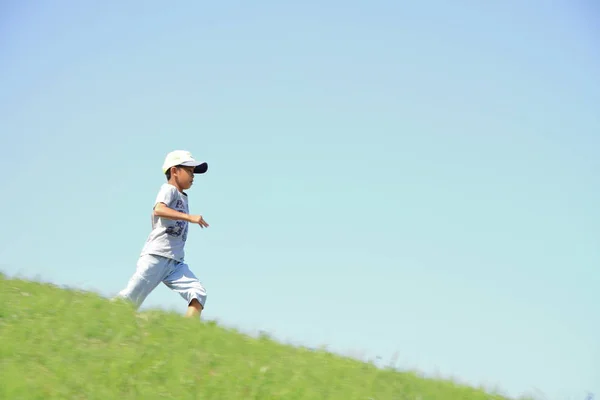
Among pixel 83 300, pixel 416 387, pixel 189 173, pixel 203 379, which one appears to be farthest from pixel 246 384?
Result: pixel 189 173

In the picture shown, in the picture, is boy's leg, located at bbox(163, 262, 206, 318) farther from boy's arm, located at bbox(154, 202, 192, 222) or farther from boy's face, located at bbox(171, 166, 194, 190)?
boy's face, located at bbox(171, 166, 194, 190)

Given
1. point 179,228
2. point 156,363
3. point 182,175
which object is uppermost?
point 182,175

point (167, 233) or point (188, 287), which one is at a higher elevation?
point (167, 233)

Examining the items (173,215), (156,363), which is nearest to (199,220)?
(173,215)

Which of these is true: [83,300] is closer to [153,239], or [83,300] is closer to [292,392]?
[153,239]

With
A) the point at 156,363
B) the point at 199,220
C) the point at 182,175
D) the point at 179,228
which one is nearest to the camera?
the point at 156,363

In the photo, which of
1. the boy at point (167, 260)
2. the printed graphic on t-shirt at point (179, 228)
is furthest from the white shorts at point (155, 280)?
the printed graphic on t-shirt at point (179, 228)

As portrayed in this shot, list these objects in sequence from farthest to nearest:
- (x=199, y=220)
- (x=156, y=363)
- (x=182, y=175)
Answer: (x=182, y=175), (x=199, y=220), (x=156, y=363)

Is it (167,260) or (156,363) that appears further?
(167,260)

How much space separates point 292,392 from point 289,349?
60.9 inches

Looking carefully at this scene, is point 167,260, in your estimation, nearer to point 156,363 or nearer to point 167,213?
point 167,213

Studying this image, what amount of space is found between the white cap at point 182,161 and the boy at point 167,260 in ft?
0.98

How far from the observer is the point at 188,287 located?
10.6 m

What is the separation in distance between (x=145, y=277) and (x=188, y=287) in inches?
22.6
